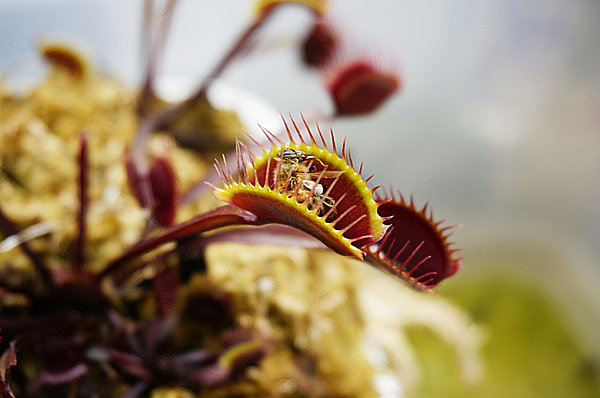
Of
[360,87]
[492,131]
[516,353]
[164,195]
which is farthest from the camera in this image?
[492,131]

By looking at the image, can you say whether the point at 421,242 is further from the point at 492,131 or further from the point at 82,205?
the point at 492,131

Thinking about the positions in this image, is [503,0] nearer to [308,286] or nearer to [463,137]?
[463,137]

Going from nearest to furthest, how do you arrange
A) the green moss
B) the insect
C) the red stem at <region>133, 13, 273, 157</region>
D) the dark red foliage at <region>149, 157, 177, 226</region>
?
the insect, the dark red foliage at <region>149, 157, 177, 226</region>, the red stem at <region>133, 13, 273, 157</region>, the green moss

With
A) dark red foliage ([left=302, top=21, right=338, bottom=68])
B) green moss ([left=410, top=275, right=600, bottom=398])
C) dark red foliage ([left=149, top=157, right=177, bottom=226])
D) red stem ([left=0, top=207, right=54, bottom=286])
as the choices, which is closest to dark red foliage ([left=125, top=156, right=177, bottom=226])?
dark red foliage ([left=149, top=157, right=177, bottom=226])

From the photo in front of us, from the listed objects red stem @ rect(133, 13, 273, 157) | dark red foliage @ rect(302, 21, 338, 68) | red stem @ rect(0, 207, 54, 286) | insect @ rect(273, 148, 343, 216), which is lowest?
red stem @ rect(0, 207, 54, 286)

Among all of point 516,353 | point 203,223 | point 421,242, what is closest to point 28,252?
point 203,223

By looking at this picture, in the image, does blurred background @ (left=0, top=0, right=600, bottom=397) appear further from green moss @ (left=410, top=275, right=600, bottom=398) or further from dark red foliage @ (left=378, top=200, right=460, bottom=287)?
dark red foliage @ (left=378, top=200, right=460, bottom=287)
